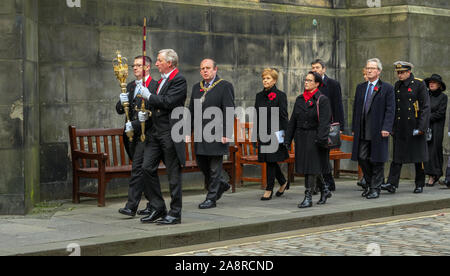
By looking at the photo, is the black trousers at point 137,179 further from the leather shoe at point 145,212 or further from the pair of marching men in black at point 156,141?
the leather shoe at point 145,212

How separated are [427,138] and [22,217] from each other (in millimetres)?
6246

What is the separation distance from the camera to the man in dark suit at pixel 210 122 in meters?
10.3

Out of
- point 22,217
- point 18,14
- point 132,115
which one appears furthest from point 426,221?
point 18,14

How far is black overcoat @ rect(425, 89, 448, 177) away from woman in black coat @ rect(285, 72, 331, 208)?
10.2ft

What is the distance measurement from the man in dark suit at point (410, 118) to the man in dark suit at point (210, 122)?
2884mm

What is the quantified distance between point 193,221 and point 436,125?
5.45 metres

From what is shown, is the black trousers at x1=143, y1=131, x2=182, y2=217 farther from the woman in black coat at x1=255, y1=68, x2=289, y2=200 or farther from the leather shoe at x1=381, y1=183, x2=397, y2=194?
the leather shoe at x1=381, y1=183, x2=397, y2=194

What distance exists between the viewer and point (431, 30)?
14.6 m

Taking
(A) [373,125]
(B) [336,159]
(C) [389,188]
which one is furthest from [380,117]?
(B) [336,159]

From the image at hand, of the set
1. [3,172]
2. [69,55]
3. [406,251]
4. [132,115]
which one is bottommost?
[406,251]

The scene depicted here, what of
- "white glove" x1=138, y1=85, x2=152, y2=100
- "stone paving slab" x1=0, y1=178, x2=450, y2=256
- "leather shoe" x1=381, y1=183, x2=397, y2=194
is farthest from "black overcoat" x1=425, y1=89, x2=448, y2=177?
"white glove" x1=138, y1=85, x2=152, y2=100

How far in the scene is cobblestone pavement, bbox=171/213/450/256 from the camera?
786cm
